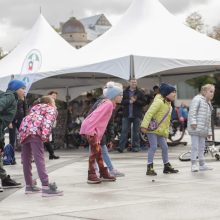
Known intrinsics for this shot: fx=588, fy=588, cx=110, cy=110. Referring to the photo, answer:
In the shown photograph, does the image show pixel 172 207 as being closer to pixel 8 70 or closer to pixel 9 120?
pixel 9 120

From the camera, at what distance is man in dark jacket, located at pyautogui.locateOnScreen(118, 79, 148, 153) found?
15.1 metres

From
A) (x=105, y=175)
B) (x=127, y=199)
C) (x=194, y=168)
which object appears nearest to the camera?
(x=127, y=199)

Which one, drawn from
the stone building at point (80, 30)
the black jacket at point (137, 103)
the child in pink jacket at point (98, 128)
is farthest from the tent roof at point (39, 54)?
the stone building at point (80, 30)

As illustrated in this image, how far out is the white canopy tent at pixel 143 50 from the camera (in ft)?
48.6

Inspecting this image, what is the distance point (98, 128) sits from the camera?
883 centimetres

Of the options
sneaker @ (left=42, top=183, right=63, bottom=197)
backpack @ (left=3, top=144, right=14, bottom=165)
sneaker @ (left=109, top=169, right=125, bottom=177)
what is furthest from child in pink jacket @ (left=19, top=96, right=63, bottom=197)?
backpack @ (left=3, top=144, right=14, bottom=165)

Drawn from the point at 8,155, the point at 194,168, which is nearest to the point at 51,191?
the point at 194,168

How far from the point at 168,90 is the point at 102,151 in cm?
151

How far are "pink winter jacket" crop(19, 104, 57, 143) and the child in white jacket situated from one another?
3.07m

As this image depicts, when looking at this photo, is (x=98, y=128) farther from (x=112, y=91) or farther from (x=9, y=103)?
(x=9, y=103)

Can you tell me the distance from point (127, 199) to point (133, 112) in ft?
27.0

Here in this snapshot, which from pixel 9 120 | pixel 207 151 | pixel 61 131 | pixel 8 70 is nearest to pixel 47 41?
pixel 8 70

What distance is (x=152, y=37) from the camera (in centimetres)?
1612

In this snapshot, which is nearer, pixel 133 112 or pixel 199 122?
pixel 199 122
